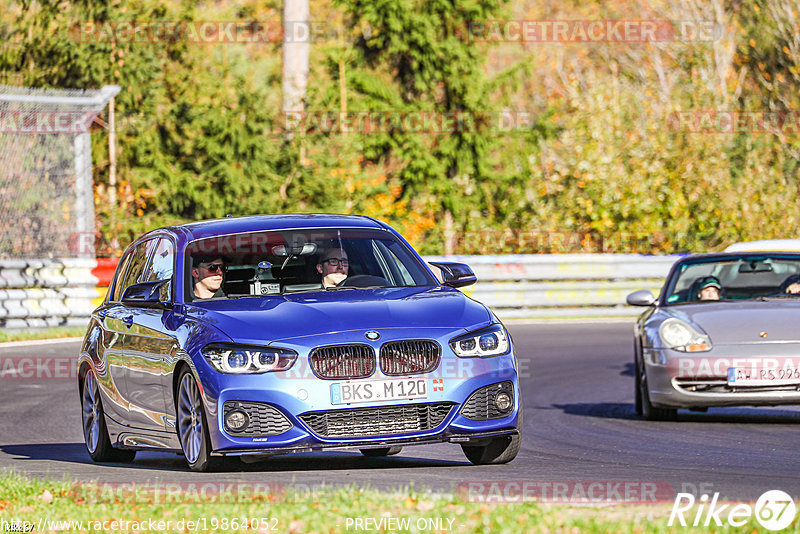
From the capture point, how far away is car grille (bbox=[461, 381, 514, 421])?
8477 mm

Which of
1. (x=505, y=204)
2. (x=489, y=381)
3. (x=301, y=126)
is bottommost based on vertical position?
(x=505, y=204)

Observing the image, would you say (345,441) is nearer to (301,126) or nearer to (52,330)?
(52,330)

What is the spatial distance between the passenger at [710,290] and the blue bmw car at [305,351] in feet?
14.0

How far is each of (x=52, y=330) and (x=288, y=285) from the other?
12.8 m

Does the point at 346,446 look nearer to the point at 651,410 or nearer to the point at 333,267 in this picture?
the point at 333,267

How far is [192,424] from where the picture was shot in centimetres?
861

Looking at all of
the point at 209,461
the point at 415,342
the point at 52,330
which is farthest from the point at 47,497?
the point at 52,330

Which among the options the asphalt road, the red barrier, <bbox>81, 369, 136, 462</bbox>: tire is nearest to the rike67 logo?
the asphalt road

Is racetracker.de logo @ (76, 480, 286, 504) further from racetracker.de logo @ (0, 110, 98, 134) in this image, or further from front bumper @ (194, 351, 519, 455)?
racetracker.de logo @ (0, 110, 98, 134)

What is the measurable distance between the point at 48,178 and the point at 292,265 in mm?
14127

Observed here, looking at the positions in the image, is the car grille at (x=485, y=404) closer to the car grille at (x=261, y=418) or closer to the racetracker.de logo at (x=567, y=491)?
the racetracker.de logo at (x=567, y=491)

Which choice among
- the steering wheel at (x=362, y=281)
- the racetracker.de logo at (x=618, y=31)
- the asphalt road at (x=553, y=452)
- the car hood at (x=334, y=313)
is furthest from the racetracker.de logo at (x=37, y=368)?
the racetracker.de logo at (x=618, y=31)

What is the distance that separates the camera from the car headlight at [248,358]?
8203 mm

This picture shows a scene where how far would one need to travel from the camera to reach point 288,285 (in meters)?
Answer: 9.48
